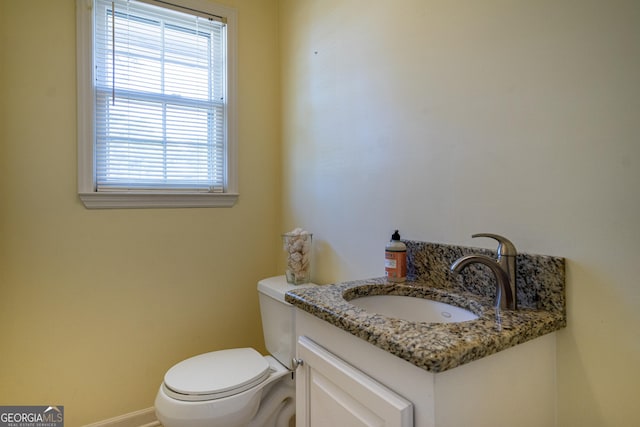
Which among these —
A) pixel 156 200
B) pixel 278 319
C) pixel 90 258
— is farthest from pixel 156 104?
pixel 278 319

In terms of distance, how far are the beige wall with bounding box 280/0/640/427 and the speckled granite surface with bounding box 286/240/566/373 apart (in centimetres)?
5

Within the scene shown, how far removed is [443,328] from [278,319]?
3.35ft

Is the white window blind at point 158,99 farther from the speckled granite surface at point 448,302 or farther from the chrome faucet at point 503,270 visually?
the chrome faucet at point 503,270

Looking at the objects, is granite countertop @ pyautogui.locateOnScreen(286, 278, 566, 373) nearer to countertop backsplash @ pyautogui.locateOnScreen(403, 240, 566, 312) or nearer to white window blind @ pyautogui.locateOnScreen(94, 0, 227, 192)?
countertop backsplash @ pyautogui.locateOnScreen(403, 240, 566, 312)

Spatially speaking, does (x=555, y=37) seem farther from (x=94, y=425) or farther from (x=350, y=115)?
(x=94, y=425)

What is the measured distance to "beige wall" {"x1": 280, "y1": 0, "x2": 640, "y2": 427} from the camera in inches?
29.7

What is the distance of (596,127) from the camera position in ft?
2.58

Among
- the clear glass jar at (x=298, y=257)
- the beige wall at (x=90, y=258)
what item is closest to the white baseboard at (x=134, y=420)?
the beige wall at (x=90, y=258)

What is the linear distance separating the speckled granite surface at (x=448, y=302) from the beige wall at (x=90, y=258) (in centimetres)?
104

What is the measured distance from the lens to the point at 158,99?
5.82 feet

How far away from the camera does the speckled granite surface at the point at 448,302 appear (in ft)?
2.17

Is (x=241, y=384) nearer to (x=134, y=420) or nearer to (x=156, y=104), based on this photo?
(x=134, y=420)

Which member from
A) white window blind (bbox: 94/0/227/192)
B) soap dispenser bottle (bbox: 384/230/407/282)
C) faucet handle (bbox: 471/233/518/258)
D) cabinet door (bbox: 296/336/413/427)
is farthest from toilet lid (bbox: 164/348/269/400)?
faucet handle (bbox: 471/233/518/258)

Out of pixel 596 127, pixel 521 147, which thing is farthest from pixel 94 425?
pixel 596 127
